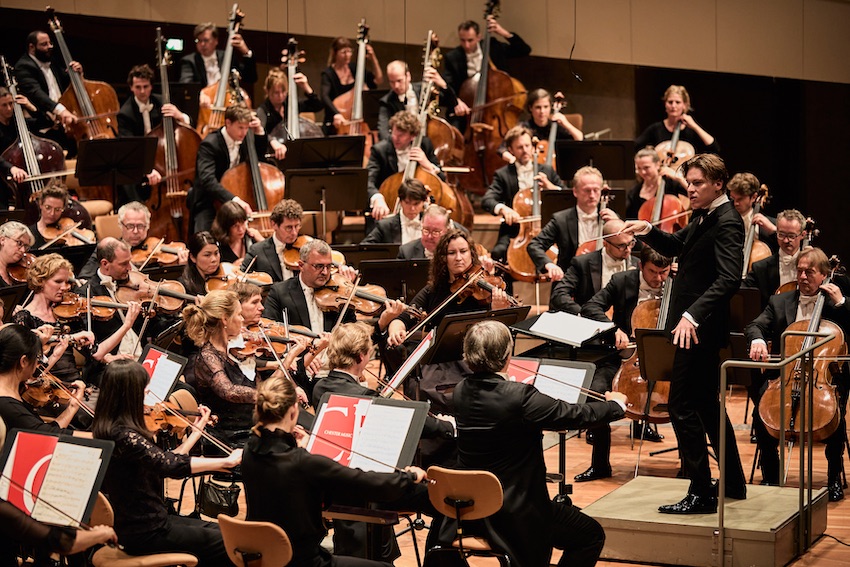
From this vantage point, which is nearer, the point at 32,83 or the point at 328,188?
the point at 328,188

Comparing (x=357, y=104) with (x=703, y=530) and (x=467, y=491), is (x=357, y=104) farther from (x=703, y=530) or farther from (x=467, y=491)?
(x=467, y=491)

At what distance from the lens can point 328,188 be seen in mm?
7254

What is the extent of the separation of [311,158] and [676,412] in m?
4.00

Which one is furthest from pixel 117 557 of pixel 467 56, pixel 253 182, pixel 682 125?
pixel 467 56

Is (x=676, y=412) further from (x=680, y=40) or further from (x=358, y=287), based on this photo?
(x=680, y=40)

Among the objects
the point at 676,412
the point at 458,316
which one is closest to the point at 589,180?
the point at 458,316

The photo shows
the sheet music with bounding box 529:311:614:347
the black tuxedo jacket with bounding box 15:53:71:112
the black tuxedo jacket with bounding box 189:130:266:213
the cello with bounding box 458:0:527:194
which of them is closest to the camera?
the sheet music with bounding box 529:311:614:347

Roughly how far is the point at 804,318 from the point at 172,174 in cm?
449

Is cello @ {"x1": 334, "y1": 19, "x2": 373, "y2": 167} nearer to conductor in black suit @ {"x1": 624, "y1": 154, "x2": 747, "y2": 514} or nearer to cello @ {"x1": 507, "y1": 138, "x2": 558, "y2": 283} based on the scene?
cello @ {"x1": 507, "y1": 138, "x2": 558, "y2": 283}

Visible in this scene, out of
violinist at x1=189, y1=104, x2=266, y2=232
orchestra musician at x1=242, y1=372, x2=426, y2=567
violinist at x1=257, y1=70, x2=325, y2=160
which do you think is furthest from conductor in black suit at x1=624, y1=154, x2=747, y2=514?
violinist at x1=257, y1=70, x2=325, y2=160

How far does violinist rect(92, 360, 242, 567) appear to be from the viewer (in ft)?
11.6

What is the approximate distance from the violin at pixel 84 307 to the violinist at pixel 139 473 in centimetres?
187

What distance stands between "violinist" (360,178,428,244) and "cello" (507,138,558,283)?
0.81 m

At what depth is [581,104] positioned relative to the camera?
34.5 ft
